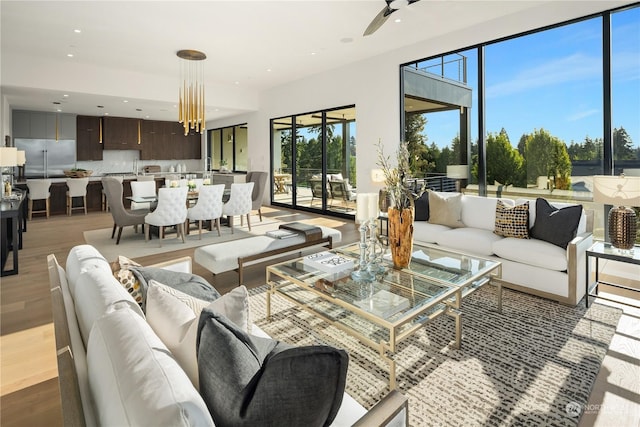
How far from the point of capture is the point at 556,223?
3367 millimetres

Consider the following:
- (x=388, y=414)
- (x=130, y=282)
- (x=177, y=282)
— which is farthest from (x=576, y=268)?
(x=130, y=282)

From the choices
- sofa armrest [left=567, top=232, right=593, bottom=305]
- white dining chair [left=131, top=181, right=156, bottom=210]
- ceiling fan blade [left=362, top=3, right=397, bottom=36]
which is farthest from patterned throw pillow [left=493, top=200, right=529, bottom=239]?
white dining chair [left=131, top=181, right=156, bottom=210]

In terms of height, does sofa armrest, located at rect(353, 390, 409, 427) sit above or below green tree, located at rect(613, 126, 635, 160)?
below

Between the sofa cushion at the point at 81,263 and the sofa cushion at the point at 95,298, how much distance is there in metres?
0.10

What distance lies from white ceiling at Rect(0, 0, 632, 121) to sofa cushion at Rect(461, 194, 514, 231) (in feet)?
8.19

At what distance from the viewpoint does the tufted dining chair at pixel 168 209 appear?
5172mm

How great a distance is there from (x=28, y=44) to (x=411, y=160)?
6562 mm

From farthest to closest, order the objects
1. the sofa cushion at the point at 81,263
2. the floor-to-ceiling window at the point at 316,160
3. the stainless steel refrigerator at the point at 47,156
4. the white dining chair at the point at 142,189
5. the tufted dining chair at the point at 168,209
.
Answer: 1. the stainless steel refrigerator at the point at 47,156
2. the floor-to-ceiling window at the point at 316,160
3. the white dining chair at the point at 142,189
4. the tufted dining chair at the point at 168,209
5. the sofa cushion at the point at 81,263

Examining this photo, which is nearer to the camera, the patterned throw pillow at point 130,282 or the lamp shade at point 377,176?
the patterned throw pillow at point 130,282

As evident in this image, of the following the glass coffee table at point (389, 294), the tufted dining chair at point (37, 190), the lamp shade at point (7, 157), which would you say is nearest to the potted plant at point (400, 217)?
the glass coffee table at point (389, 294)

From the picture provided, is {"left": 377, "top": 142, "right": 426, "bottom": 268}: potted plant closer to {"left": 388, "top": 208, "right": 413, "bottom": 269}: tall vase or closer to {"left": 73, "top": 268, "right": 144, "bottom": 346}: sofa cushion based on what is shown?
{"left": 388, "top": 208, "right": 413, "bottom": 269}: tall vase

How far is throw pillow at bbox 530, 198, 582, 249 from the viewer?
327cm

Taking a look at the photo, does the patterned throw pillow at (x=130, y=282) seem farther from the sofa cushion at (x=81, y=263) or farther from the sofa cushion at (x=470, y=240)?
the sofa cushion at (x=470, y=240)

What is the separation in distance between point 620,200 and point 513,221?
0.90 meters
